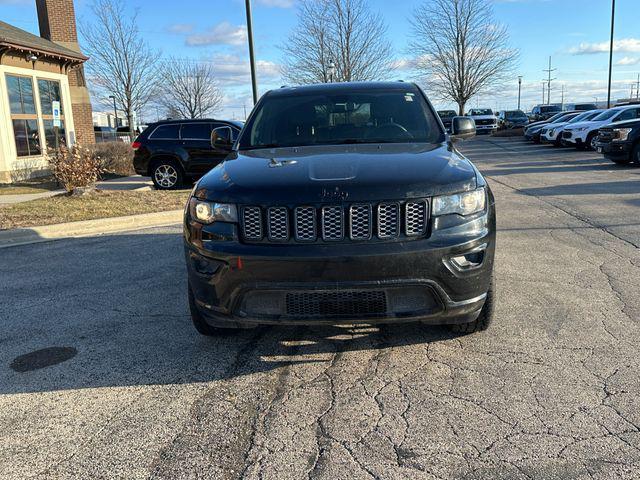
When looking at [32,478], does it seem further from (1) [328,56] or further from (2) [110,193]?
(1) [328,56]

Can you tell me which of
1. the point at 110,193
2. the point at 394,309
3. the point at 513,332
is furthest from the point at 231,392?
the point at 110,193

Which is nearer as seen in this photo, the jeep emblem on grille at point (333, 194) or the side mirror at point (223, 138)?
the jeep emblem on grille at point (333, 194)

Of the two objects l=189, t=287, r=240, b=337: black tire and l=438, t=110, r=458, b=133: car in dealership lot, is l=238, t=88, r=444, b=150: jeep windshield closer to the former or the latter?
l=438, t=110, r=458, b=133: car in dealership lot

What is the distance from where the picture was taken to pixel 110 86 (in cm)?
3020

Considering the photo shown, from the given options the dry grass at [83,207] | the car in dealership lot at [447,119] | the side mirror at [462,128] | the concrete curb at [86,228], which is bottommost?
the concrete curb at [86,228]

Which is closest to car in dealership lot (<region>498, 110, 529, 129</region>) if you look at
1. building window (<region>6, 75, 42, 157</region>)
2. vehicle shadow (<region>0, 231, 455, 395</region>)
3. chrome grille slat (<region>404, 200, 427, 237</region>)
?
building window (<region>6, 75, 42, 157</region>)

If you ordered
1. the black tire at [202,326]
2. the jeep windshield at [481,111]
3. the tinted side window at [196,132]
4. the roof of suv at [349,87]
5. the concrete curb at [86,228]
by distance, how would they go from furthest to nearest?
the jeep windshield at [481,111], the tinted side window at [196,132], the concrete curb at [86,228], the roof of suv at [349,87], the black tire at [202,326]

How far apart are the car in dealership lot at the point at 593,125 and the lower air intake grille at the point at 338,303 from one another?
20.8 m

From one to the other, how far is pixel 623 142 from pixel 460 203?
1422 centimetres

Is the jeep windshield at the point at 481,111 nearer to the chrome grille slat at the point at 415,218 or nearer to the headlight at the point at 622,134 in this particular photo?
the headlight at the point at 622,134

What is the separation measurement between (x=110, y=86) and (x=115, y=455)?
3119 cm

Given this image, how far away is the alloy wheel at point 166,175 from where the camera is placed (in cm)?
1328

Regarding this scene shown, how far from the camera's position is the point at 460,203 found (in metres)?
3.05

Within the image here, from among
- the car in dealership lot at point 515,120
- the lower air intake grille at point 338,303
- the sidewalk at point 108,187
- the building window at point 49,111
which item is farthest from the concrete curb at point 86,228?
the car in dealership lot at point 515,120
